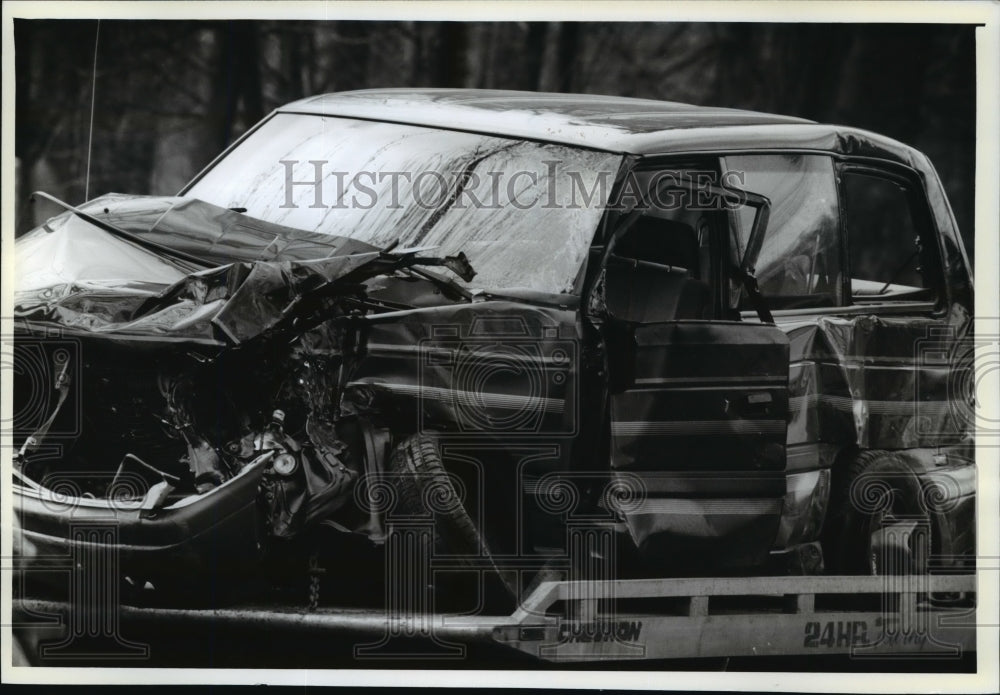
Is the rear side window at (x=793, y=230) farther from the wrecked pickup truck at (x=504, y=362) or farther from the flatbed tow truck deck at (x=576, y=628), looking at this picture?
the flatbed tow truck deck at (x=576, y=628)

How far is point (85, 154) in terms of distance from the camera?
4.34m

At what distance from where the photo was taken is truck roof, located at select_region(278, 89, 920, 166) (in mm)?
4082

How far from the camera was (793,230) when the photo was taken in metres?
4.23

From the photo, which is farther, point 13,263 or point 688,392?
point 13,263

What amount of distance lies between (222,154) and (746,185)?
2012mm

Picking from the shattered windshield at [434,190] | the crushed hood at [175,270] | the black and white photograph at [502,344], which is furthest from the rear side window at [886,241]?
the crushed hood at [175,270]

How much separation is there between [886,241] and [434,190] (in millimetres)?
1770

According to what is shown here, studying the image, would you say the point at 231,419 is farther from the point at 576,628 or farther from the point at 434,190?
the point at 576,628

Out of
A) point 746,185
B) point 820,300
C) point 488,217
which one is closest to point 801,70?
point 746,185

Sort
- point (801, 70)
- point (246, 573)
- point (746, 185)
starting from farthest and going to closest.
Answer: point (801, 70), point (746, 185), point (246, 573)

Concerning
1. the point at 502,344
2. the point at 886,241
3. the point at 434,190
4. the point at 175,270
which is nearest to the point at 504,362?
the point at 502,344

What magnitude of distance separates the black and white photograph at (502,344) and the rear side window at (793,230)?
15 mm

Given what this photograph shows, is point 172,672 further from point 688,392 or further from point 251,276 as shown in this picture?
point 688,392

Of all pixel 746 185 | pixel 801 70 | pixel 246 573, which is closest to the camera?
pixel 246 573
